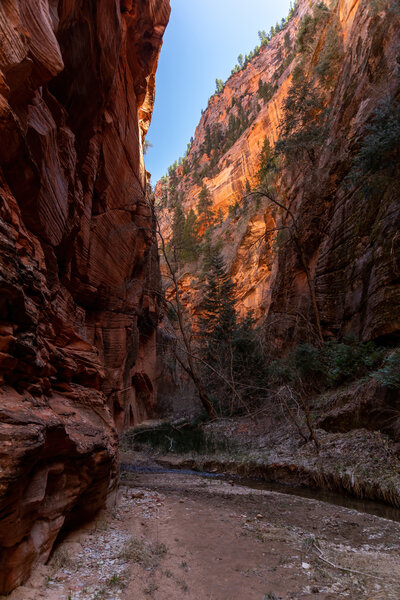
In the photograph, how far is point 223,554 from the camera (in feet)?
14.4

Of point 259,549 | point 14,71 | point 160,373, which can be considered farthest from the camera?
point 160,373

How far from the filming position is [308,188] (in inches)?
693

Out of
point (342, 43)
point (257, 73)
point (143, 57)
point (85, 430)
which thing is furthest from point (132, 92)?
point (257, 73)

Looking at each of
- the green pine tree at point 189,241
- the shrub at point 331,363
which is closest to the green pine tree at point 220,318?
the shrub at point 331,363

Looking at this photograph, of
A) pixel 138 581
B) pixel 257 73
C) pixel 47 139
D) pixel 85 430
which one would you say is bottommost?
pixel 138 581

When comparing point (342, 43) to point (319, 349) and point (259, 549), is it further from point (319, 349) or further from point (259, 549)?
point (259, 549)

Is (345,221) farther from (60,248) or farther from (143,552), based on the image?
(143,552)

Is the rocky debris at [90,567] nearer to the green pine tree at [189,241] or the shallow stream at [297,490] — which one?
the shallow stream at [297,490]

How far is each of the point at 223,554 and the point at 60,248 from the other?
288 inches

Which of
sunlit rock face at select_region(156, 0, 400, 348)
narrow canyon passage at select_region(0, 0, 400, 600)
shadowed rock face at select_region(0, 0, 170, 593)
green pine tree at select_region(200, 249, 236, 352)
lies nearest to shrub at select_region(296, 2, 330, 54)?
sunlit rock face at select_region(156, 0, 400, 348)

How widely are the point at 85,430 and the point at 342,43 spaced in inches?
1064

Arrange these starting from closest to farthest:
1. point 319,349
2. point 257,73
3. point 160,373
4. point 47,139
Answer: point 47,139 → point 319,349 → point 160,373 → point 257,73

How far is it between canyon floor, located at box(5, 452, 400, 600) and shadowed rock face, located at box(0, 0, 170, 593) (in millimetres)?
438

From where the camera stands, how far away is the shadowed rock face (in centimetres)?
342
